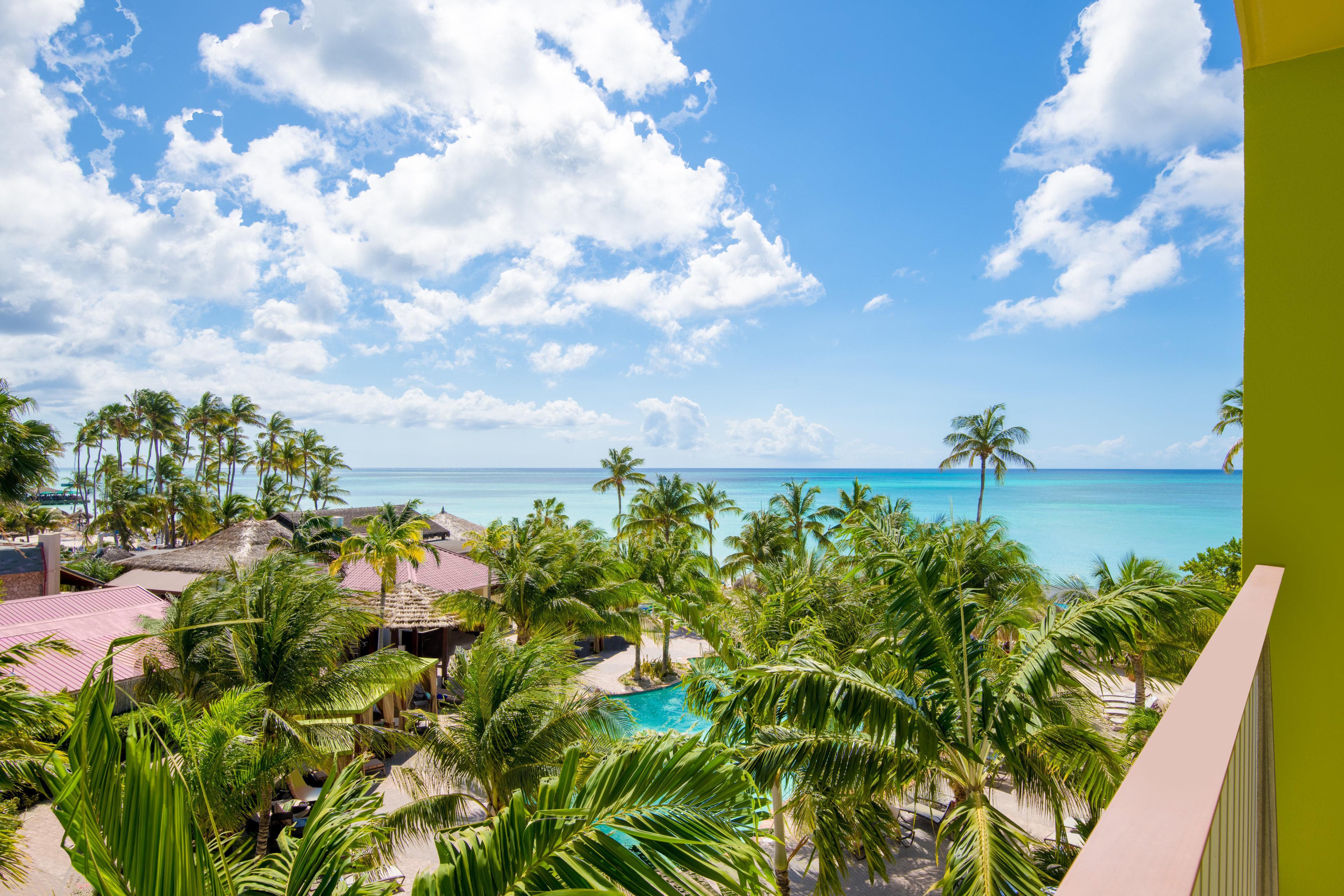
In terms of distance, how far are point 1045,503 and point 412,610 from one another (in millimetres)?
122994

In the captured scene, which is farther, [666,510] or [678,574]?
[666,510]

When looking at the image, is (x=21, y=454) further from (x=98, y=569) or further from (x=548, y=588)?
(x=98, y=569)

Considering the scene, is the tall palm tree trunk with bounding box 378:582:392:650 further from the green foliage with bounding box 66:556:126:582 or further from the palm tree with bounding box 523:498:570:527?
the green foliage with bounding box 66:556:126:582

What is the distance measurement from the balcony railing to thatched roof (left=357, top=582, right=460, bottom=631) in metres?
18.2

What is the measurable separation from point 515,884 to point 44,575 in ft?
92.1

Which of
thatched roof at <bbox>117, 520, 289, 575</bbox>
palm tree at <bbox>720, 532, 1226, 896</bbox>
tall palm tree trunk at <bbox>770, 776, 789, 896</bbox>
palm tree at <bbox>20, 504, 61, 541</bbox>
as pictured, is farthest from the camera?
palm tree at <bbox>20, 504, 61, 541</bbox>

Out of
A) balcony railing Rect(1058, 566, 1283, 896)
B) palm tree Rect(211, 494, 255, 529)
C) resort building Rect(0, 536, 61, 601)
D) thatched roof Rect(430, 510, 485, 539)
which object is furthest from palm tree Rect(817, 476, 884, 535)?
A: palm tree Rect(211, 494, 255, 529)

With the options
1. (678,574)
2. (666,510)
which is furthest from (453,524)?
(678,574)

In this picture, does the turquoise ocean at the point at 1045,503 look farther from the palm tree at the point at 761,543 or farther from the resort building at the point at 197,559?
the resort building at the point at 197,559

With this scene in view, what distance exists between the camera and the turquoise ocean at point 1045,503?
74000mm

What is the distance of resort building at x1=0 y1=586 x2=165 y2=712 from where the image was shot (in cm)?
1298

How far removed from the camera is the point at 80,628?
15633 mm

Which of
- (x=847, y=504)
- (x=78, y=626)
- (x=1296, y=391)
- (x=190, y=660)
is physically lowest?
(x=78, y=626)

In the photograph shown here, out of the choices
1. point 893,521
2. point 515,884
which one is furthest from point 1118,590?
point 515,884
